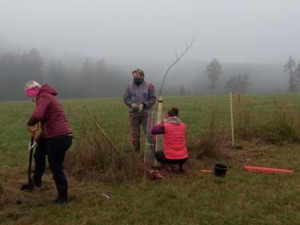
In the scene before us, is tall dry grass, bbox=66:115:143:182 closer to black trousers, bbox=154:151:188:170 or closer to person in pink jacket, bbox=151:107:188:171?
black trousers, bbox=154:151:188:170

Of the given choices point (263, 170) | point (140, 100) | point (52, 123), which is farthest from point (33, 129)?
point (263, 170)

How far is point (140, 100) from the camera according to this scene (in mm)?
8070

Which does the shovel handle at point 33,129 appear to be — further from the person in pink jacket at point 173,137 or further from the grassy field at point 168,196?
the person in pink jacket at point 173,137

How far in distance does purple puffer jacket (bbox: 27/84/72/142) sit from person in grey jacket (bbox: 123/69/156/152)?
8.97ft

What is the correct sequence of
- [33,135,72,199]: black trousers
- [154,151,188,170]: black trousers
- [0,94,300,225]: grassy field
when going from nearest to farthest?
[0,94,300,225]: grassy field < [33,135,72,199]: black trousers < [154,151,188,170]: black trousers

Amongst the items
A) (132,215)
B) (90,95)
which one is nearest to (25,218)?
(132,215)

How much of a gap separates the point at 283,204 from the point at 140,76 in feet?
12.7

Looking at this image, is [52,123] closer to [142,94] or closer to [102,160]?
[102,160]

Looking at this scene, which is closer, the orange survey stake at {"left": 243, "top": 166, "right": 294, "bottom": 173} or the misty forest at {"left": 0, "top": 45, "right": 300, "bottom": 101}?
the orange survey stake at {"left": 243, "top": 166, "right": 294, "bottom": 173}

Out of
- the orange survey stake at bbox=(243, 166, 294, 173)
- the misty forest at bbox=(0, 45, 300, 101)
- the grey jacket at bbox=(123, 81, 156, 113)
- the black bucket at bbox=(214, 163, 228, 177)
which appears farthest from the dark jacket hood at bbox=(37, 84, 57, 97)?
the misty forest at bbox=(0, 45, 300, 101)

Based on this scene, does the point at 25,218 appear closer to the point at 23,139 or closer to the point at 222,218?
the point at 222,218

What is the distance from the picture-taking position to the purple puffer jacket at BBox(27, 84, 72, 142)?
5.17 metres

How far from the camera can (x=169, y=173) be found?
23.5ft

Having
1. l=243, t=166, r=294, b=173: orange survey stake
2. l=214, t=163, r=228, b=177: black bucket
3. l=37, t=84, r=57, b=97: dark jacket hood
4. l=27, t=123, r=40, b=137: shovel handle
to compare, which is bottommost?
l=243, t=166, r=294, b=173: orange survey stake
